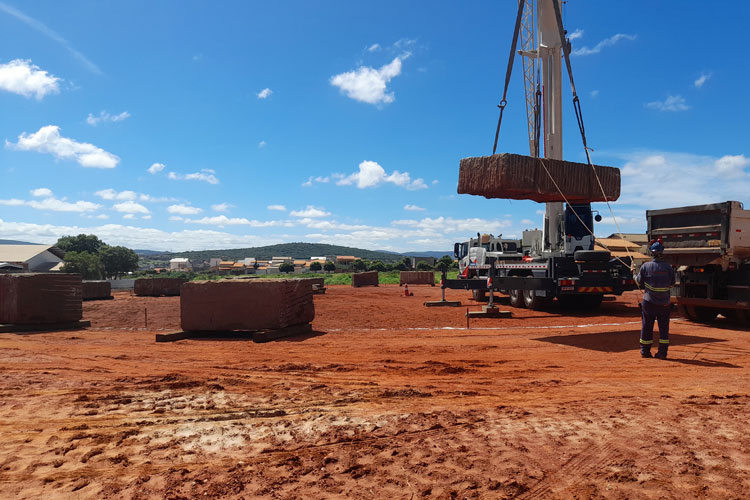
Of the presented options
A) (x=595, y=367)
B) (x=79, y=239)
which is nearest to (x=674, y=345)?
(x=595, y=367)

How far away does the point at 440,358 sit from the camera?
7559 millimetres

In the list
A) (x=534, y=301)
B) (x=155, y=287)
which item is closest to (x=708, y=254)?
(x=534, y=301)

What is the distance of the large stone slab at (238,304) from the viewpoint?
9.85 metres

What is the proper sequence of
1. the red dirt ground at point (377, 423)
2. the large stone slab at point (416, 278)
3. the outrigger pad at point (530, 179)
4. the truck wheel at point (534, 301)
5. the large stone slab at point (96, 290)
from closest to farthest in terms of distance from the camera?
the red dirt ground at point (377, 423)
the outrigger pad at point (530, 179)
the truck wheel at point (534, 301)
the large stone slab at point (96, 290)
the large stone slab at point (416, 278)

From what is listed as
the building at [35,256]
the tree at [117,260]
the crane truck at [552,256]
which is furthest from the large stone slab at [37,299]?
the tree at [117,260]

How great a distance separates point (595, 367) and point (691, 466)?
3.70 metres

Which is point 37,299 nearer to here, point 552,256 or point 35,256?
point 552,256

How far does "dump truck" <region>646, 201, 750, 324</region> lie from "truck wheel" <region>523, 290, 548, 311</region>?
13.5ft

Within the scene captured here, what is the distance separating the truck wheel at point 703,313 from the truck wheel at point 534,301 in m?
4.18

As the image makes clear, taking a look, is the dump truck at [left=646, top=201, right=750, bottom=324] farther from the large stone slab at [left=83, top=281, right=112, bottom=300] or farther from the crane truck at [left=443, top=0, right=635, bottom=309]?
the large stone slab at [left=83, top=281, right=112, bottom=300]

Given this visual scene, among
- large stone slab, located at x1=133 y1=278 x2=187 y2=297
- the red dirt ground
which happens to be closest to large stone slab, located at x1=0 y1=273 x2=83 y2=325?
the red dirt ground

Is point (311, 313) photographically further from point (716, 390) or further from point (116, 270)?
point (116, 270)

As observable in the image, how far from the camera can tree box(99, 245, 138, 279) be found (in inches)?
3310

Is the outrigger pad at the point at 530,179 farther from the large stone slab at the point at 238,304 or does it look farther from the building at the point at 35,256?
A: the building at the point at 35,256
